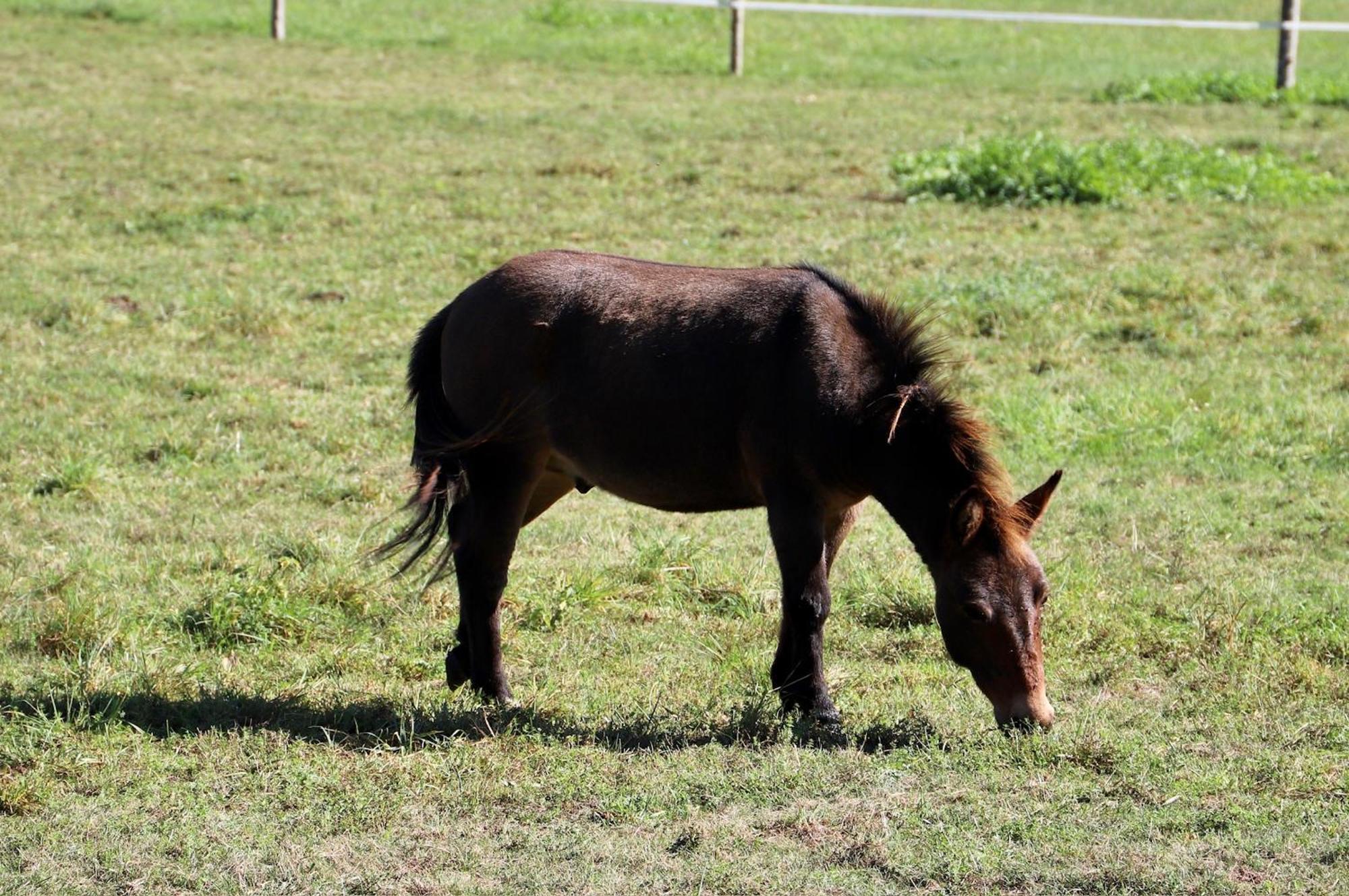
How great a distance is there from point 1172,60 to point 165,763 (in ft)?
69.3

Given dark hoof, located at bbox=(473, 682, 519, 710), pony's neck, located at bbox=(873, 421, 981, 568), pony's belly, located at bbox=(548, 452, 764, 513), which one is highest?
pony's neck, located at bbox=(873, 421, 981, 568)

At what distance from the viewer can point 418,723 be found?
5629 millimetres

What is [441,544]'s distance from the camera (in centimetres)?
800

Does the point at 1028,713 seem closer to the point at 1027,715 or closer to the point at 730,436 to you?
the point at 1027,715

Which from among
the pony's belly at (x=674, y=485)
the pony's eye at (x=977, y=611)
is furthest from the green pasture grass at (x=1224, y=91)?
the pony's eye at (x=977, y=611)

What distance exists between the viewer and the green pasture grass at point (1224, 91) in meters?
19.3

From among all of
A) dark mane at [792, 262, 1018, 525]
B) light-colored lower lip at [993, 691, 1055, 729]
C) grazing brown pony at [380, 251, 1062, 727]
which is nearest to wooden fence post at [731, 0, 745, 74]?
grazing brown pony at [380, 251, 1062, 727]

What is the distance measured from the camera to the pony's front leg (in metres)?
5.43

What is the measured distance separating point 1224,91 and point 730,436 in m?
16.2

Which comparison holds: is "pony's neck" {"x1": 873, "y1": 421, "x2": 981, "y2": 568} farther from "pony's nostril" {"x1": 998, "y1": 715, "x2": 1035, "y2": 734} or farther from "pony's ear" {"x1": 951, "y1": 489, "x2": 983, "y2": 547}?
"pony's nostril" {"x1": 998, "y1": 715, "x2": 1035, "y2": 734}

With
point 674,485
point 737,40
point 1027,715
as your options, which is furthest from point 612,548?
point 737,40

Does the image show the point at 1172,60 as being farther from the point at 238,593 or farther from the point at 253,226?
the point at 238,593

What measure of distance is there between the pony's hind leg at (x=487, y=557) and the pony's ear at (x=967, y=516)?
1.63 m

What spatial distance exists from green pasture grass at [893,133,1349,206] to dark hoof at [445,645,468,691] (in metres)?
9.57
